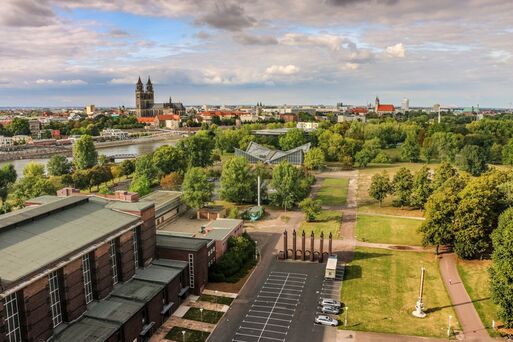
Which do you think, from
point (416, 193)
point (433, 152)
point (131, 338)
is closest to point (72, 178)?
point (131, 338)

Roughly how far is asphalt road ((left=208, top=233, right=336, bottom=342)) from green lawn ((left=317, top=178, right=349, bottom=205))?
34619mm

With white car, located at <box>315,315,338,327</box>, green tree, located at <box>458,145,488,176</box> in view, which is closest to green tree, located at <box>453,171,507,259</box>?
white car, located at <box>315,315,338,327</box>

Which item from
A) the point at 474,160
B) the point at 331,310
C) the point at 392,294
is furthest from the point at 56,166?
the point at 474,160

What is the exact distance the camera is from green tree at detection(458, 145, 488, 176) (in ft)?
364

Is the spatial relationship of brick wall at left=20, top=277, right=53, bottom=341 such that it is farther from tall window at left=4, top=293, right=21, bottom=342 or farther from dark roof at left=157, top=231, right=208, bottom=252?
dark roof at left=157, top=231, right=208, bottom=252

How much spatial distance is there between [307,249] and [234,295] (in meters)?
16.0

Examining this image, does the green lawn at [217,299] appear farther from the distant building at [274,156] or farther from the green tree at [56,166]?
the distant building at [274,156]

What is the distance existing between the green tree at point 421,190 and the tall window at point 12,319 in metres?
66.1

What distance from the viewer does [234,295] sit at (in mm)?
45719

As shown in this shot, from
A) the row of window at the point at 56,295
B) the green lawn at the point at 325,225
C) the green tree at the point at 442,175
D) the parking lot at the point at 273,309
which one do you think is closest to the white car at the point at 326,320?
the parking lot at the point at 273,309

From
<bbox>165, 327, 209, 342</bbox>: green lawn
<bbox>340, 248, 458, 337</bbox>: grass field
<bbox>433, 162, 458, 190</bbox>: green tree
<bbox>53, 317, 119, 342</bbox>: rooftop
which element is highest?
<bbox>433, 162, 458, 190</bbox>: green tree

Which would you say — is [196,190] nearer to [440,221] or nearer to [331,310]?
[331,310]

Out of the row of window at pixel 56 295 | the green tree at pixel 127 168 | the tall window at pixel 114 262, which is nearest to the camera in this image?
the row of window at pixel 56 295

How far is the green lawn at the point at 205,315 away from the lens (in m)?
40.5
